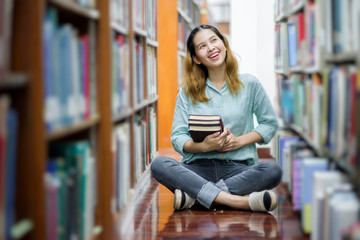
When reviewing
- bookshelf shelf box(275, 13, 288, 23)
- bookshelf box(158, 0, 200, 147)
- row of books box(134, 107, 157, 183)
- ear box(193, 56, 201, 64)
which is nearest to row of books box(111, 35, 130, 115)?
row of books box(134, 107, 157, 183)

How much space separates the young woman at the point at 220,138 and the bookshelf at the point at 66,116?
0.34 m

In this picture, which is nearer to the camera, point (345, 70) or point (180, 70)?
point (345, 70)

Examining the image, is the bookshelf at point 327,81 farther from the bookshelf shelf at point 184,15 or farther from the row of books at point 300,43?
the bookshelf shelf at point 184,15

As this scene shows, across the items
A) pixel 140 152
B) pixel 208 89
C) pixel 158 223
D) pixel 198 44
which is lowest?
pixel 158 223

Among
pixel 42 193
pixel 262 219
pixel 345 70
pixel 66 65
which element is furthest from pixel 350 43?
pixel 262 219

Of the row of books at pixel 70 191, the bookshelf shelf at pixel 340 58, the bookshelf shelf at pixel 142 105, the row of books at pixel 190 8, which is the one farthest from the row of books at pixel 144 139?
the row of books at pixel 190 8

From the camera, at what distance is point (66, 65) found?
4.67 ft

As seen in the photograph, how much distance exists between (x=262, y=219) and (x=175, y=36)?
7.49 feet

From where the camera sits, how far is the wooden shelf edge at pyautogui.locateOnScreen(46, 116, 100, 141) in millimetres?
1290

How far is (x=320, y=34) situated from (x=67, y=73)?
908 mm

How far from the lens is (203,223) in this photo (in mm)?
2268

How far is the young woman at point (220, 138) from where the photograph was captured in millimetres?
Result: 2471

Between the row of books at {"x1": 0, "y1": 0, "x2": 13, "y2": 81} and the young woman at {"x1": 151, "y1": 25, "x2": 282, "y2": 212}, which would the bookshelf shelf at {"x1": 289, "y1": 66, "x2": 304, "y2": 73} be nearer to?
the young woman at {"x1": 151, "y1": 25, "x2": 282, "y2": 212}

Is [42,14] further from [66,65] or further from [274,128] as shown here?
[274,128]
